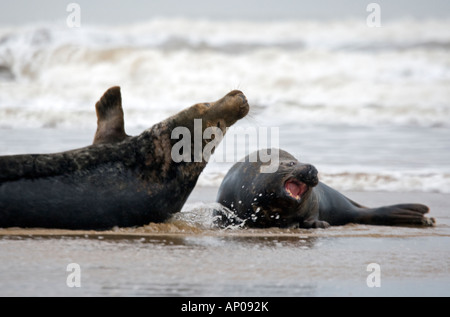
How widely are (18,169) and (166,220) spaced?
131 cm

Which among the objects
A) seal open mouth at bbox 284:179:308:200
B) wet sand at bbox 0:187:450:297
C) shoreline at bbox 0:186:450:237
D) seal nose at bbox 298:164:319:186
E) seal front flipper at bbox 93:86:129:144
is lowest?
wet sand at bbox 0:187:450:297

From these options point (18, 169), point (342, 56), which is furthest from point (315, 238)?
point (342, 56)

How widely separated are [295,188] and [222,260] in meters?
1.66

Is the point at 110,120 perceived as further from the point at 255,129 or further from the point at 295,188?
the point at 255,129

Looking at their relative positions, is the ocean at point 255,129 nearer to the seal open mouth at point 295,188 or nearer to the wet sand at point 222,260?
the wet sand at point 222,260

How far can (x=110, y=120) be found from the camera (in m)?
6.91

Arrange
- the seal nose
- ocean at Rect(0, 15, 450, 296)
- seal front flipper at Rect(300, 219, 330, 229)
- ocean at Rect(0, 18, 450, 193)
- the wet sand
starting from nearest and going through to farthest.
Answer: the wet sand → ocean at Rect(0, 15, 450, 296) → the seal nose → seal front flipper at Rect(300, 219, 330, 229) → ocean at Rect(0, 18, 450, 193)

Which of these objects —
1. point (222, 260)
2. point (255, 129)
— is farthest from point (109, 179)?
point (255, 129)

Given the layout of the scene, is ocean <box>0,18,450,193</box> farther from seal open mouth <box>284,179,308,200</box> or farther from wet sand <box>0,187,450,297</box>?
wet sand <box>0,187,450,297</box>

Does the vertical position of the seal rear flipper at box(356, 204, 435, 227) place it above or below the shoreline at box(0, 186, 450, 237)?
above

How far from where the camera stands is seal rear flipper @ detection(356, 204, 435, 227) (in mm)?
7375

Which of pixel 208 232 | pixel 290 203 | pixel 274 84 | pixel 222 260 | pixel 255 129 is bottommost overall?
pixel 222 260

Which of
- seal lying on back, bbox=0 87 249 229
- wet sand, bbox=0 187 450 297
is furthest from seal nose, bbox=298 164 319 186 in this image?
seal lying on back, bbox=0 87 249 229

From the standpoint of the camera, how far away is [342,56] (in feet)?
83.1
